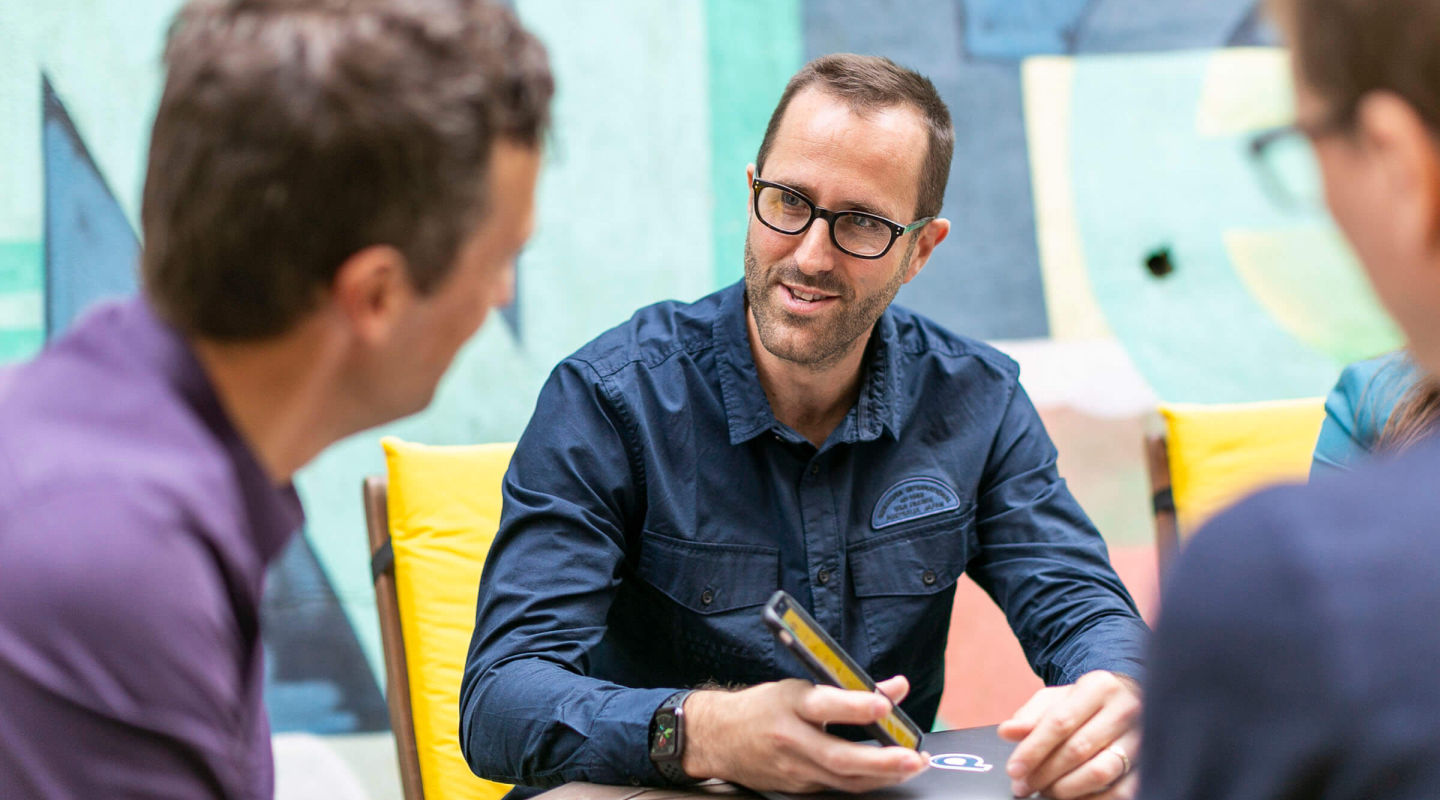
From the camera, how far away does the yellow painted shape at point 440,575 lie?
1813 mm

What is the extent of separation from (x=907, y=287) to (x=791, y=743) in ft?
5.65

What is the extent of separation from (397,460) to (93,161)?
1.07 metres

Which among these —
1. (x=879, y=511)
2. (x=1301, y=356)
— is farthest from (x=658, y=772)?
(x=1301, y=356)

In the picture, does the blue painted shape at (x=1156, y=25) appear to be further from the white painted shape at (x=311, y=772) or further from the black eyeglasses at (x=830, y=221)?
the white painted shape at (x=311, y=772)

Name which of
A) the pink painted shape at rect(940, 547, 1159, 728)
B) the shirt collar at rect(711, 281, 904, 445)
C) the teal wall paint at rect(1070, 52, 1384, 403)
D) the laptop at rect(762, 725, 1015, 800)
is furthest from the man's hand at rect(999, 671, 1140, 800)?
the teal wall paint at rect(1070, 52, 1384, 403)

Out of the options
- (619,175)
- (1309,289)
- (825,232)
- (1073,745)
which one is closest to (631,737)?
(1073,745)

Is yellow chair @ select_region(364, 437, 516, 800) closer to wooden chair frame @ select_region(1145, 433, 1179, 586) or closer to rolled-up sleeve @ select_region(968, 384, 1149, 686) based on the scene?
rolled-up sleeve @ select_region(968, 384, 1149, 686)

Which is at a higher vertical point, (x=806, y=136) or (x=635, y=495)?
(x=806, y=136)

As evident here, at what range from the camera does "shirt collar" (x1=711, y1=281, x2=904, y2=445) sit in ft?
5.17

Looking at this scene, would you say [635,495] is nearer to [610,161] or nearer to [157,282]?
[157,282]

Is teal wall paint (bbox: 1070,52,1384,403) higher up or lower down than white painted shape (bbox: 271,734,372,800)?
higher up

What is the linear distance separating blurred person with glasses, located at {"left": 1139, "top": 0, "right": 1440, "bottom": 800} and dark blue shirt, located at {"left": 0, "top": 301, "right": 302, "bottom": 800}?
54 cm

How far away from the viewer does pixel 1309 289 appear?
270cm

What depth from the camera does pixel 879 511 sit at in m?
1.61
